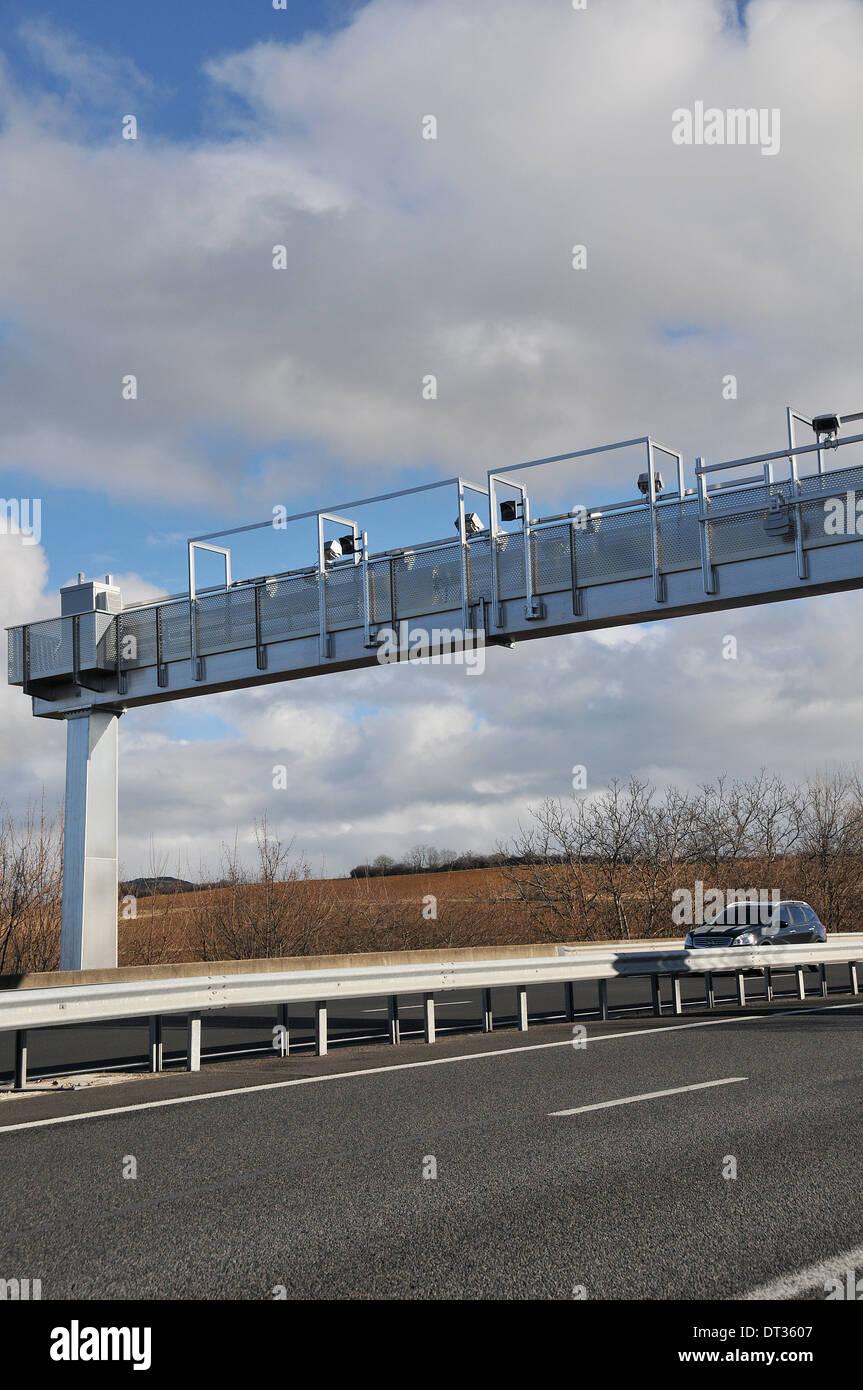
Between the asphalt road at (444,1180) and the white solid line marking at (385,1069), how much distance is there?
52 mm

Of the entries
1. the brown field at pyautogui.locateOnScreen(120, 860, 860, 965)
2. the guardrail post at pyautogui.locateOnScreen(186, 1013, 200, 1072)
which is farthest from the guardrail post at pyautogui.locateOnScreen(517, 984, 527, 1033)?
the brown field at pyautogui.locateOnScreen(120, 860, 860, 965)

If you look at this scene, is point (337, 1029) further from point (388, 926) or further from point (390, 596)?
point (388, 926)

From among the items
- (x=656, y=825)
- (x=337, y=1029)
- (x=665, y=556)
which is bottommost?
(x=337, y=1029)

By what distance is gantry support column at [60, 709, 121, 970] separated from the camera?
23297 mm

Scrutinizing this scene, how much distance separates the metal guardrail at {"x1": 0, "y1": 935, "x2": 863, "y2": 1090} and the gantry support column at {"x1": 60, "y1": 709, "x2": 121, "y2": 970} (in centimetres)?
885

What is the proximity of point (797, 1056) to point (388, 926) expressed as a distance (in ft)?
82.3

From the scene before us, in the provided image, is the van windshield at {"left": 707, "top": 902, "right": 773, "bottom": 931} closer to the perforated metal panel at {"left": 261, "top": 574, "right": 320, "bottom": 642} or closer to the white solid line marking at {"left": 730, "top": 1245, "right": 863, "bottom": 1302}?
the perforated metal panel at {"left": 261, "top": 574, "right": 320, "bottom": 642}

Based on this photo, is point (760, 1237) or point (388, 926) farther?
point (388, 926)

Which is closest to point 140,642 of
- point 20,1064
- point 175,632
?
point 175,632

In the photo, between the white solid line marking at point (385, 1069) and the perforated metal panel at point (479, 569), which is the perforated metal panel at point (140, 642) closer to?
the perforated metal panel at point (479, 569)

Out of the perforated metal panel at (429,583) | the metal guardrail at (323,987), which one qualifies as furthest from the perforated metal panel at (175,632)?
the metal guardrail at (323,987)

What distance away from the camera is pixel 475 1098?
32.1 feet
